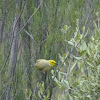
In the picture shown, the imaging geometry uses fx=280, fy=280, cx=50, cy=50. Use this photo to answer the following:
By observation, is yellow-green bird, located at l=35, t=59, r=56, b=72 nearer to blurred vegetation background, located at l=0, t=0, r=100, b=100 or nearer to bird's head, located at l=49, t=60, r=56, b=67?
bird's head, located at l=49, t=60, r=56, b=67

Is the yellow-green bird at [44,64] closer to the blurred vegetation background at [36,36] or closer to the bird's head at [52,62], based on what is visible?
the bird's head at [52,62]

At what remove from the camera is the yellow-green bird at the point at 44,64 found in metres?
3.69

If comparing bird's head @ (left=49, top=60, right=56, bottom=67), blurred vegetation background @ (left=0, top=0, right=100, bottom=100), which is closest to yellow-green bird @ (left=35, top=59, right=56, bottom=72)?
bird's head @ (left=49, top=60, right=56, bottom=67)

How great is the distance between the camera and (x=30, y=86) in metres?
4.20

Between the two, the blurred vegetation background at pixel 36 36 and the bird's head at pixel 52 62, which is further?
the bird's head at pixel 52 62

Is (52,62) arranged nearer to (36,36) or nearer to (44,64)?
(44,64)

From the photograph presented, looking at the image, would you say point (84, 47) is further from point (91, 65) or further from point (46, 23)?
point (46, 23)

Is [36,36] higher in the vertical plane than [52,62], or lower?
higher

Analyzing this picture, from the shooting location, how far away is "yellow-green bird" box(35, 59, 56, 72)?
12.1 ft

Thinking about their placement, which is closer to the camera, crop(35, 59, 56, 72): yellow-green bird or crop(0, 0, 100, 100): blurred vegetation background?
crop(0, 0, 100, 100): blurred vegetation background

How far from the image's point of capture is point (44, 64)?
3.73 m

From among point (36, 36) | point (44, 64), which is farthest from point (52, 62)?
point (36, 36)

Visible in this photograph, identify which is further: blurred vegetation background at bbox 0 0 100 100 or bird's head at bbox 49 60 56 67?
bird's head at bbox 49 60 56 67

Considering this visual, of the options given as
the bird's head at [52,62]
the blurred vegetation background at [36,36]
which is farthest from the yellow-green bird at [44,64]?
the blurred vegetation background at [36,36]
